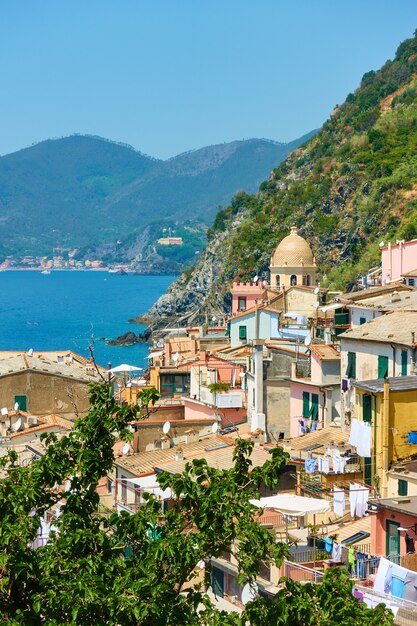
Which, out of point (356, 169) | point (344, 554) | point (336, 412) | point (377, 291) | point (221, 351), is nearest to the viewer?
point (344, 554)

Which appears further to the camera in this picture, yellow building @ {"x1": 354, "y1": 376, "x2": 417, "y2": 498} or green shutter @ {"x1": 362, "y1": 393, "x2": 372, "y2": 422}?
green shutter @ {"x1": 362, "y1": 393, "x2": 372, "y2": 422}

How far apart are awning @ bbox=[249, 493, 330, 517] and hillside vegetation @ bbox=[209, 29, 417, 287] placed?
50973mm

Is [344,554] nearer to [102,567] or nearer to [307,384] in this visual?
[102,567]

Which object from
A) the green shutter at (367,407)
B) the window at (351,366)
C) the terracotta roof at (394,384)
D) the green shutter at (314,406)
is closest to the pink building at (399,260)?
the green shutter at (314,406)

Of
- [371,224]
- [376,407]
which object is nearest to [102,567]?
[376,407]

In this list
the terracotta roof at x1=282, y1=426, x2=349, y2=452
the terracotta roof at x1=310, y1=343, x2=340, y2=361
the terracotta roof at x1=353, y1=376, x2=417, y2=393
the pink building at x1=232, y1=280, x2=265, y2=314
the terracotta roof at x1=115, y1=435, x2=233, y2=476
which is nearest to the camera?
the terracotta roof at x1=353, y1=376, x2=417, y2=393

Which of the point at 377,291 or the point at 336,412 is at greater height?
the point at 377,291

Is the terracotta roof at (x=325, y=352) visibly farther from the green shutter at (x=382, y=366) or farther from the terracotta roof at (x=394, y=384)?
the terracotta roof at (x=394, y=384)

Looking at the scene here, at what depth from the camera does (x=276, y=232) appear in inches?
4658

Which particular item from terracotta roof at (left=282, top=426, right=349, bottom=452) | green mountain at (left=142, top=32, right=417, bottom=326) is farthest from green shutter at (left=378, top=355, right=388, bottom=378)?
green mountain at (left=142, top=32, right=417, bottom=326)

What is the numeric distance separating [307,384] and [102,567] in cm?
1965

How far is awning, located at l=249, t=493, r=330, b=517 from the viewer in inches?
886

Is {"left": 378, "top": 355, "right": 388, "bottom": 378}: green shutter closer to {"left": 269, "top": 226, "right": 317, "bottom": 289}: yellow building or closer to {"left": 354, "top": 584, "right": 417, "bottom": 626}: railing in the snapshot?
{"left": 354, "top": 584, "right": 417, "bottom": 626}: railing

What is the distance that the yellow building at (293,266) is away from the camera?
6506 cm
